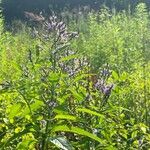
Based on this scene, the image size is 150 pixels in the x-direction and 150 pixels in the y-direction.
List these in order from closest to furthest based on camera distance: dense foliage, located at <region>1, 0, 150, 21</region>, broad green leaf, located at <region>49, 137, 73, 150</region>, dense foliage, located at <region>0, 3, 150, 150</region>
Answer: broad green leaf, located at <region>49, 137, 73, 150</region> → dense foliage, located at <region>0, 3, 150, 150</region> → dense foliage, located at <region>1, 0, 150, 21</region>

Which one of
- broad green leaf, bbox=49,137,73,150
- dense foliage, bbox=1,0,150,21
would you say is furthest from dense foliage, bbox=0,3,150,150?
dense foliage, bbox=1,0,150,21

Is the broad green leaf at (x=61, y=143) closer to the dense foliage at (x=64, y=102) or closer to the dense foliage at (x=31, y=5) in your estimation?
the dense foliage at (x=64, y=102)

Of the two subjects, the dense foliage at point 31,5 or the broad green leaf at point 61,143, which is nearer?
the broad green leaf at point 61,143

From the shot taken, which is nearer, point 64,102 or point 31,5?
point 64,102

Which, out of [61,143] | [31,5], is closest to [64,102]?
[61,143]

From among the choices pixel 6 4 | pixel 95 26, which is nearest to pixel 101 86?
pixel 95 26

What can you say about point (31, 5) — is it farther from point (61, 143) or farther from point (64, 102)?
point (61, 143)

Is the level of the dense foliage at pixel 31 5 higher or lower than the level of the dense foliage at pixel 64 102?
lower

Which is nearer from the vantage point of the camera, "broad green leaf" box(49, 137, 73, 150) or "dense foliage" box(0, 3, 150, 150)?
"broad green leaf" box(49, 137, 73, 150)

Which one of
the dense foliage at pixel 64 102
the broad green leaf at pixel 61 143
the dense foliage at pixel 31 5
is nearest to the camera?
the broad green leaf at pixel 61 143

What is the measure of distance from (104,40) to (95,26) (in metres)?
1.93

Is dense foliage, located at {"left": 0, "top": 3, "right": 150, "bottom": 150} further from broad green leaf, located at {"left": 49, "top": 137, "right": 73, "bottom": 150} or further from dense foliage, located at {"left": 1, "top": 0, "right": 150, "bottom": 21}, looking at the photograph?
dense foliage, located at {"left": 1, "top": 0, "right": 150, "bottom": 21}

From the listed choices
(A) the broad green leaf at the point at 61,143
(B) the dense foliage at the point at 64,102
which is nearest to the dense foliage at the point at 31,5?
(B) the dense foliage at the point at 64,102

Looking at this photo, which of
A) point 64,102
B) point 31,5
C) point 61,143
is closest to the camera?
point 61,143
